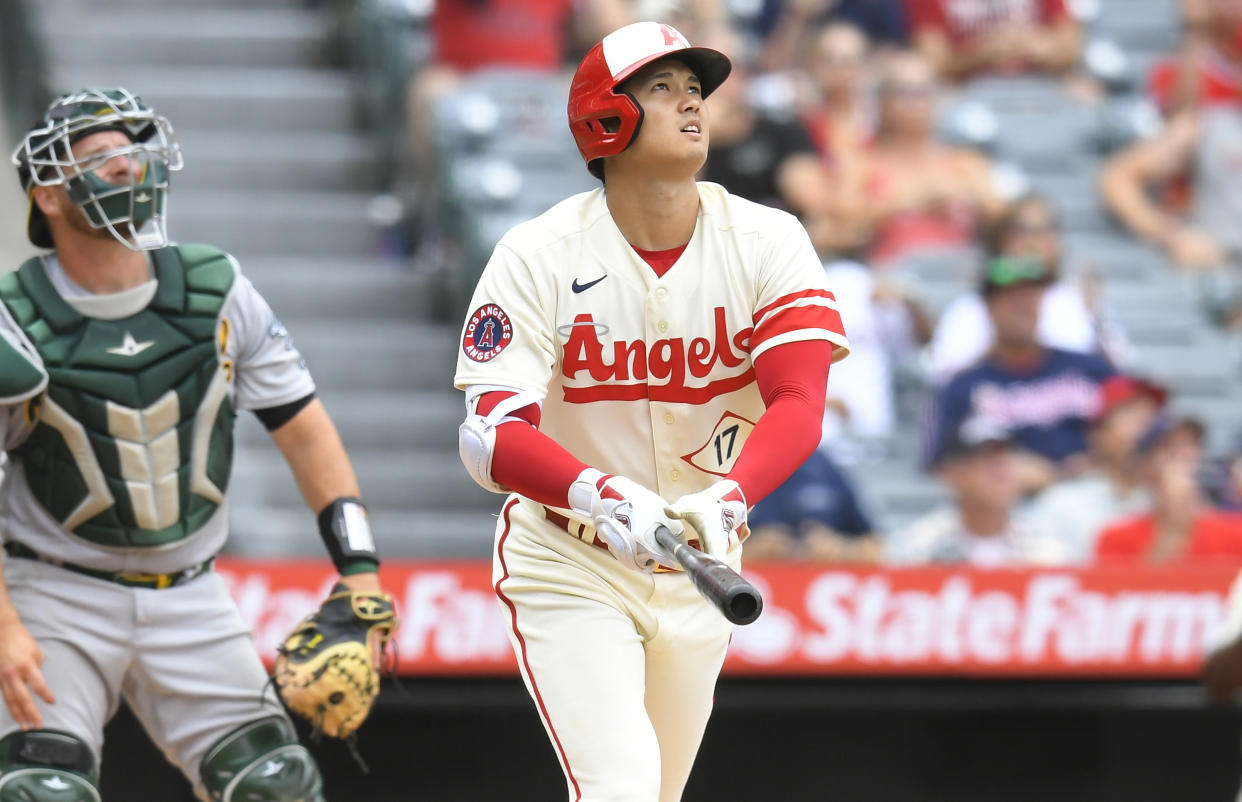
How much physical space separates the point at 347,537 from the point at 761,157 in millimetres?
4111

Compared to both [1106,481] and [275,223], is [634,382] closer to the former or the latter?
[1106,481]

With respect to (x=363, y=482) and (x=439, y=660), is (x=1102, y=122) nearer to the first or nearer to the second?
(x=363, y=482)

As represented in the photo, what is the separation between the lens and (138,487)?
4.05 metres

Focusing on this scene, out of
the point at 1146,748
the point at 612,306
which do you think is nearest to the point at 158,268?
the point at 612,306

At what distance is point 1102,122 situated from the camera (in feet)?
30.5

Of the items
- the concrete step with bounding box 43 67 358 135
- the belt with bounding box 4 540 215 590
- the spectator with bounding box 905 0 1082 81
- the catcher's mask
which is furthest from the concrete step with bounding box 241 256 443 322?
the belt with bounding box 4 540 215 590

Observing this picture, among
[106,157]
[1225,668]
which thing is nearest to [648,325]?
[106,157]

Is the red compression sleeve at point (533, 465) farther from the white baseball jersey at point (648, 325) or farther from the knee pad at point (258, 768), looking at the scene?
the knee pad at point (258, 768)

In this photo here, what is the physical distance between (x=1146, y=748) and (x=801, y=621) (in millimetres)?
1536

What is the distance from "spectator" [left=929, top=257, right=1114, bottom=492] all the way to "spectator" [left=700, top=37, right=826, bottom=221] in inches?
36.7

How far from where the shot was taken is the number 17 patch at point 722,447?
389 centimetres

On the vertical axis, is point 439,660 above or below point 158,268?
below

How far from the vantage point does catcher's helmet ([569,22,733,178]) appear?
3.71m

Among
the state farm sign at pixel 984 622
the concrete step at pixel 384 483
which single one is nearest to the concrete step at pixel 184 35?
the concrete step at pixel 384 483
